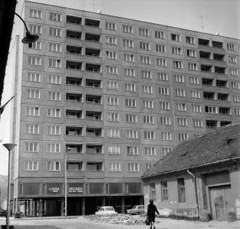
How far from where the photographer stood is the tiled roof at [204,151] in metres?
25.1

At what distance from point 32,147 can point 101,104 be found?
47.7 feet

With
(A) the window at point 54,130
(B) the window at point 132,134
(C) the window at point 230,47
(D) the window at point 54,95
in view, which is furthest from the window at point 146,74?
(C) the window at point 230,47

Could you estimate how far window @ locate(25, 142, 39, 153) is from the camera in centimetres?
5806

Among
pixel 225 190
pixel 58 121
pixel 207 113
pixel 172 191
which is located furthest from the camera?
pixel 207 113

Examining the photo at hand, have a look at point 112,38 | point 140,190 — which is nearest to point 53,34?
point 112,38

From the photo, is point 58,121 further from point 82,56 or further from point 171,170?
point 171,170

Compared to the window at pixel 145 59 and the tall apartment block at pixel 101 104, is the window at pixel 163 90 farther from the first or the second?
the window at pixel 145 59

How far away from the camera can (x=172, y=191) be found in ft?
98.8

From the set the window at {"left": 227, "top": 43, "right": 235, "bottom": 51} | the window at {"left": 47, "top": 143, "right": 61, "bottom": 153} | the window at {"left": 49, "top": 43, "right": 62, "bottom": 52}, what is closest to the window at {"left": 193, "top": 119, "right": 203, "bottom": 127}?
the window at {"left": 227, "top": 43, "right": 235, "bottom": 51}

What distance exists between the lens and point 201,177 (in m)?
26.5

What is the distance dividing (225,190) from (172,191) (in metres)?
6.46

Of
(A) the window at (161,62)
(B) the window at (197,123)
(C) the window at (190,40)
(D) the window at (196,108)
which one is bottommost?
(B) the window at (197,123)

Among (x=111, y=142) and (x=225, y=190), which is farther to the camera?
(x=111, y=142)

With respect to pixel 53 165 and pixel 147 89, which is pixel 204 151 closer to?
pixel 53 165
